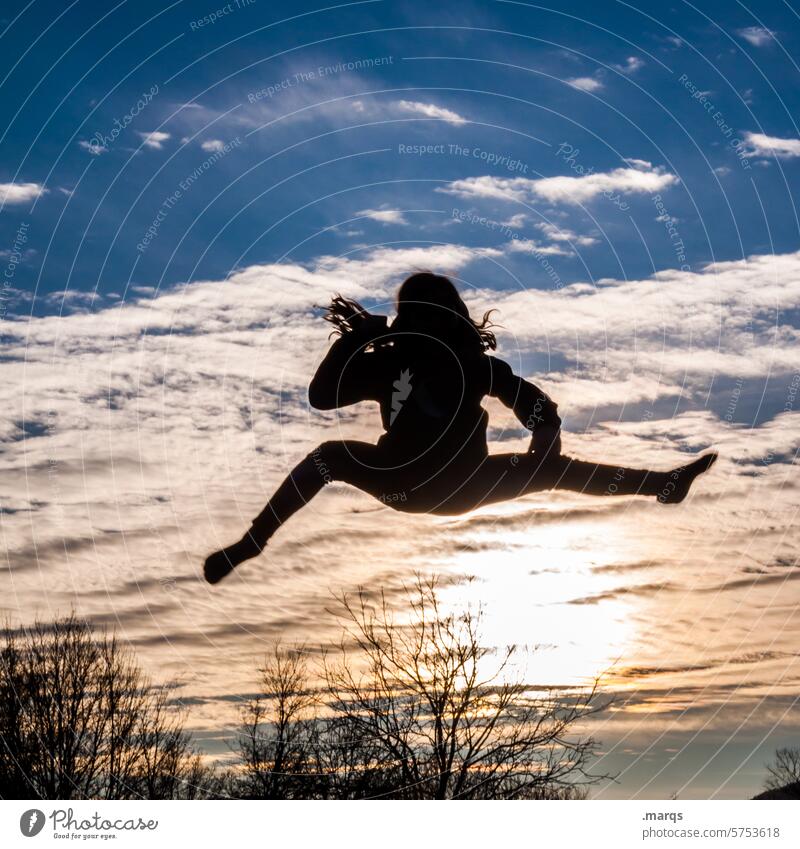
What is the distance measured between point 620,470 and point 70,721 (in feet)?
73.1

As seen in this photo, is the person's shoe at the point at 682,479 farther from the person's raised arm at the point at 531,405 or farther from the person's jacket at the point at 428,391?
the person's jacket at the point at 428,391

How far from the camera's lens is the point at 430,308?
14172 mm

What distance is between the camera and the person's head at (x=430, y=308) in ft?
46.3

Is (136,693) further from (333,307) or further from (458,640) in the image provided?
(333,307)

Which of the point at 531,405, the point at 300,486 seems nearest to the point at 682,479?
the point at 531,405

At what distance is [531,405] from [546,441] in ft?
1.85

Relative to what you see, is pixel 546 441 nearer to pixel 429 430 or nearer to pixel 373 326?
pixel 429 430

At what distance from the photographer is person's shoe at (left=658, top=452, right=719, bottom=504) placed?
548 inches

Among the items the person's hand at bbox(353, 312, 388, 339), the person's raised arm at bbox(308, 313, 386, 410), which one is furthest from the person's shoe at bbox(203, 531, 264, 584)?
the person's hand at bbox(353, 312, 388, 339)

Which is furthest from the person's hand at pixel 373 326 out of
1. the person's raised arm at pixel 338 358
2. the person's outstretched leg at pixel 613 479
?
the person's outstretched leg at pixel 613 479

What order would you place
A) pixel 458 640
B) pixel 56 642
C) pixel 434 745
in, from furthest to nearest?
pixel 56 642 < pixel 458 640 < pixel 434 745
